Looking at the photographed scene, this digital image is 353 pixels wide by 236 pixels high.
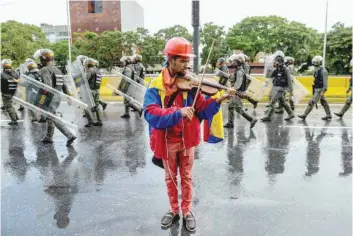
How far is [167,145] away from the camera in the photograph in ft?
11.0

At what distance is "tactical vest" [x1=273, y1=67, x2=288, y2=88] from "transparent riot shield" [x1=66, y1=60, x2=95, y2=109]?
5.05m

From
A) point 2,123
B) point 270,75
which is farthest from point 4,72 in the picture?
point 270,75

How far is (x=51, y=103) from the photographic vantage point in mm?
6914

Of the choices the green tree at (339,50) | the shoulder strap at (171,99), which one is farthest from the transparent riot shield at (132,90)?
the green tree at (339,50)

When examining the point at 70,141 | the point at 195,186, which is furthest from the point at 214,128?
the point at 70,141

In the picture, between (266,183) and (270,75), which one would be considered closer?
(266,183)

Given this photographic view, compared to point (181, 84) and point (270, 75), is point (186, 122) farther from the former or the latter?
point (270, 75)

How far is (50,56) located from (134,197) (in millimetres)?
3737

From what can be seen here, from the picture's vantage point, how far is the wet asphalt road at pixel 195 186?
11.6ft

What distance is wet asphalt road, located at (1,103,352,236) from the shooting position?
3.52 m

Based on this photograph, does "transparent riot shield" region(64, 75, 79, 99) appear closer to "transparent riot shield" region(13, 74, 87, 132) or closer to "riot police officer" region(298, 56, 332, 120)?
"transparent riot shield" region(13, 74, 87, 132)

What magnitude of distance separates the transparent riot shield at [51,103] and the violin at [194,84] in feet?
14.4

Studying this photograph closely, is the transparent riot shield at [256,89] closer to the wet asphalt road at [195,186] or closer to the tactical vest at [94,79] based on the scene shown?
the wet asphalt road at [195,186]

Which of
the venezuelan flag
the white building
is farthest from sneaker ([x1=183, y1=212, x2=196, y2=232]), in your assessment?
the white building
